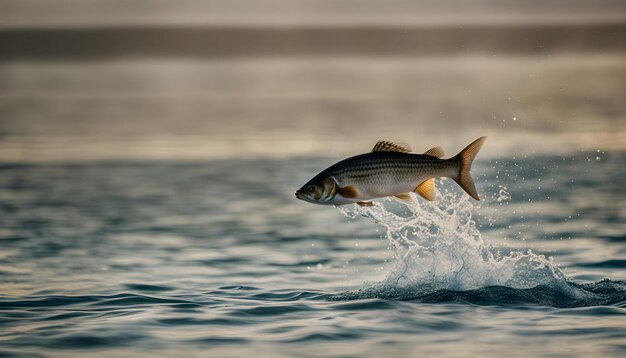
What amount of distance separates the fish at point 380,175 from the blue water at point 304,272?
4.71ft

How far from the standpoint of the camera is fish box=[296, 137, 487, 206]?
1302 centimetres

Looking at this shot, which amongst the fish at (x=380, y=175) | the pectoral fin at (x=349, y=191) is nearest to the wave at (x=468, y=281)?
the fish at (x=380, y=175)

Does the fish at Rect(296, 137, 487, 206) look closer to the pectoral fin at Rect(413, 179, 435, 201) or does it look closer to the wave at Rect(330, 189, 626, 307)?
the pectoral fin at Rect(413, 179, 435, 201)

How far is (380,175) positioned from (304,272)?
5.26m

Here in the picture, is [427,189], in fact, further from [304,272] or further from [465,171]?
[304,272]

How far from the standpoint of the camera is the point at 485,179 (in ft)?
93.8

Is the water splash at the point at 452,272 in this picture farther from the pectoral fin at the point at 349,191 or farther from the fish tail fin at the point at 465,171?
the pectoral fin at the point at 349,191

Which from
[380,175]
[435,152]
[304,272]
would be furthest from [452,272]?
[380,175]

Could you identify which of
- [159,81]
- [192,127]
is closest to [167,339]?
[192,127]

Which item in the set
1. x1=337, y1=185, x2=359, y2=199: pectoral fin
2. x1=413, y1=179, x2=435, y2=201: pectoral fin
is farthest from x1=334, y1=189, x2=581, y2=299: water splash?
x1=337, y1=185, x2=359, y2=199: pectoral fin

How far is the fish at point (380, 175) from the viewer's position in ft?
42.7

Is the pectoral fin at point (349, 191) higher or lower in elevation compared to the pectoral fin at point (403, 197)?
higher

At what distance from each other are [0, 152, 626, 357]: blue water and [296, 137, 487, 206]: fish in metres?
1.44

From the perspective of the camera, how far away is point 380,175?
42.9 feet
